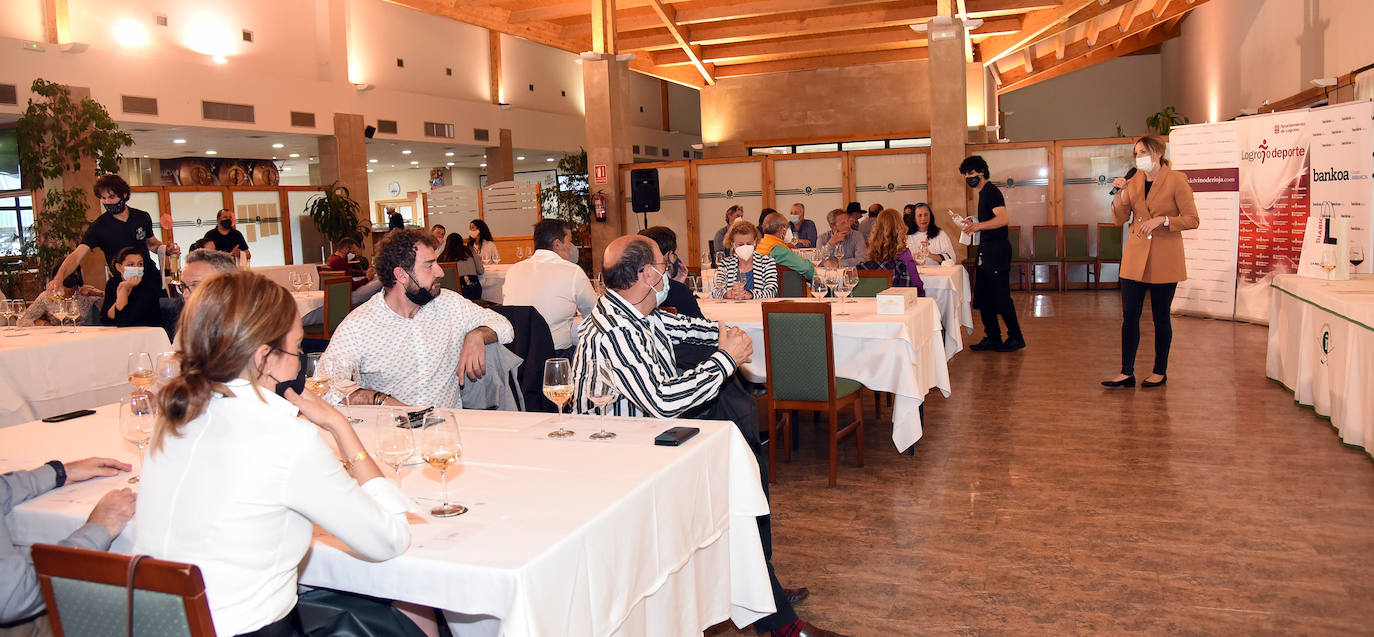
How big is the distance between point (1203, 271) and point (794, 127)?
11.4 metres

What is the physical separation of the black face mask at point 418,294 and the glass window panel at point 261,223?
12.4m

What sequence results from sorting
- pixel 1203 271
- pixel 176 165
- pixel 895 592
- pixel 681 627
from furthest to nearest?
1. pixel 176 165
2. pixel 1203 271
3. pixel 895 592
4. pixel 681 627

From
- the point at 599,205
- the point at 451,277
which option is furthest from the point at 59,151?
the point at 599,205

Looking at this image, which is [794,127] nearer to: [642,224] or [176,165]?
[642,224]

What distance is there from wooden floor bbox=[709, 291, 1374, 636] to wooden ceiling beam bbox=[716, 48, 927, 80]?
1408 cm

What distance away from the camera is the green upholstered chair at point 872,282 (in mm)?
6555

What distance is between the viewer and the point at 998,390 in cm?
663

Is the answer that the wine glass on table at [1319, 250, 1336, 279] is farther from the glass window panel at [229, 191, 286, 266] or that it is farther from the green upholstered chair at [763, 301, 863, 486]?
the glass window panel at [229, 191, 286, 266]

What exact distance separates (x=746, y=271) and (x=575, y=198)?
37.4ft

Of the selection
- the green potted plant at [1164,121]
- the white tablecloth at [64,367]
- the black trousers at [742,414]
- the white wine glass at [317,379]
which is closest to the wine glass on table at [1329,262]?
the black trousers at [742,414]

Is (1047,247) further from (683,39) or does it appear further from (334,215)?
(334,215)

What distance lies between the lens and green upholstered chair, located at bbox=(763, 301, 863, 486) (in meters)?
4.55

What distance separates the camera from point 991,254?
8023 millimetres

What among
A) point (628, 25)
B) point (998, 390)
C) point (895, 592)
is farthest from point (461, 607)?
point (628, 25)
